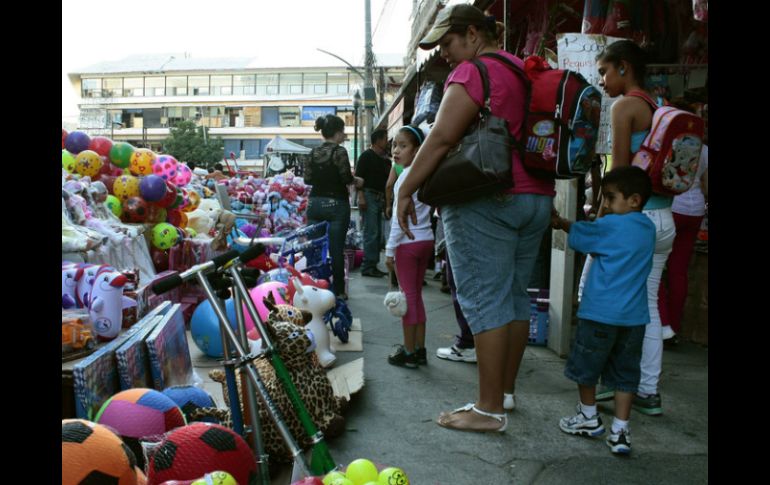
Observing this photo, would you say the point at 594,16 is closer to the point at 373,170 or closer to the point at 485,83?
the point at 485,83

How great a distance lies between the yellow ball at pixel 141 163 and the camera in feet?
23.0

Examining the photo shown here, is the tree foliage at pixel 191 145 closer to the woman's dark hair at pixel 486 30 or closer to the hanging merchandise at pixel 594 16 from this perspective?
the hanging merchandise at pixel 594 16

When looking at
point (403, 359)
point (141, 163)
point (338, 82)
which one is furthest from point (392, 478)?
point (338, 82)

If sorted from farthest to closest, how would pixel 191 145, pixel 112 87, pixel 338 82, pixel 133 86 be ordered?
pixel 112 87 < pixel 133 86 < pixel 338 82 < pixel 191 145

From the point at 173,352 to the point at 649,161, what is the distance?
2.75m

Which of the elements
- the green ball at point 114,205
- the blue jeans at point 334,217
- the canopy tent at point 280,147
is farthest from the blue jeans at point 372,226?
the canopy tent at point 280,147

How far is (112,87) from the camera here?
2576 inches

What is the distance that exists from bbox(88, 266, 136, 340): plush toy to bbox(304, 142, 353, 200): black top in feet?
9.57

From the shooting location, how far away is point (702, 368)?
4348 millimetres

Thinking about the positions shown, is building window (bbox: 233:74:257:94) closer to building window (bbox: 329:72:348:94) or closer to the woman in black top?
building window (bbox: 329:72:348:94)

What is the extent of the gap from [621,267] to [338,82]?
207 feet

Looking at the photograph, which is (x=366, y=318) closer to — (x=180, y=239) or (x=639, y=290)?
(x=180, y=239)

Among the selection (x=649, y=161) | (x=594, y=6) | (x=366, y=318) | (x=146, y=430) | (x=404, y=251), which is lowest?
(x=366, y=318)
